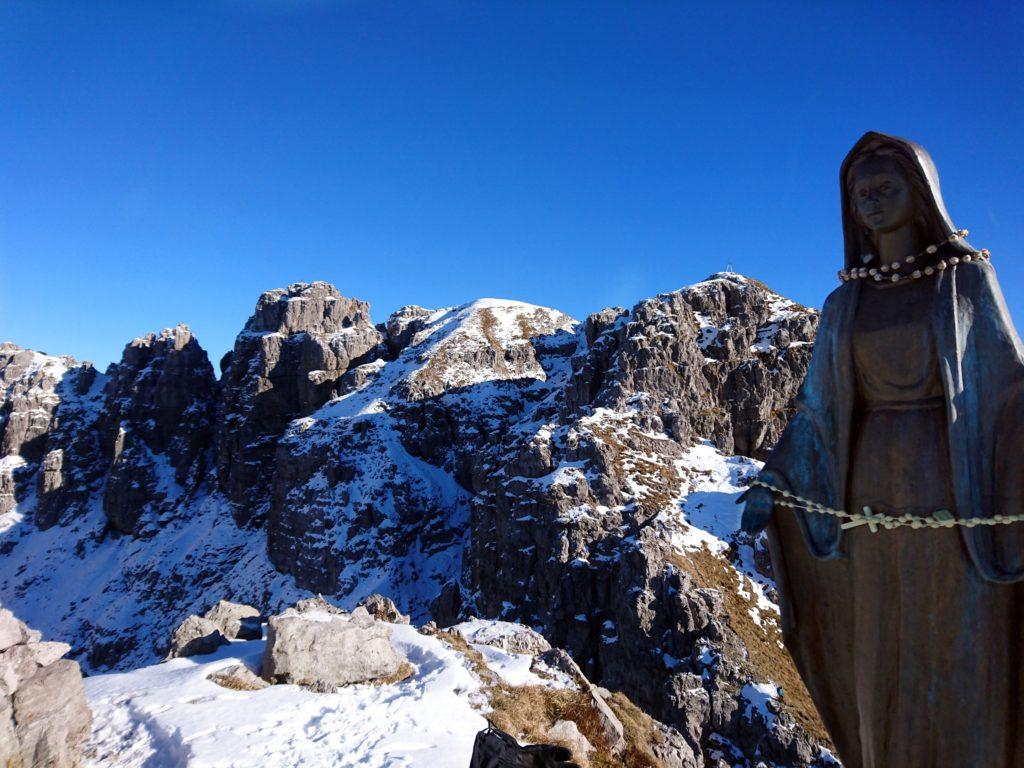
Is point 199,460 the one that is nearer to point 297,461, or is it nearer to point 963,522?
point 297,461

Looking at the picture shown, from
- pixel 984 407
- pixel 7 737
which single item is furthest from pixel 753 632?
pixel 984 407

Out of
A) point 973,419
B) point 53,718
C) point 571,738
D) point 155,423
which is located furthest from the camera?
point 155,423

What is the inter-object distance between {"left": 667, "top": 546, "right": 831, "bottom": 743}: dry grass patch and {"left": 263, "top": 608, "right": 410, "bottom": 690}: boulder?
24.6 metres

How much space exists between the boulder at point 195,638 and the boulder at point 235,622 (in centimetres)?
47

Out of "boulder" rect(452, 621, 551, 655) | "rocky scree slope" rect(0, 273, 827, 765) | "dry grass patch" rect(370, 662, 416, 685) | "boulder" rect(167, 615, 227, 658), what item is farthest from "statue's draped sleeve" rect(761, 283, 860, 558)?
"rocky scree slope" rect(0, 273, 827, 765)

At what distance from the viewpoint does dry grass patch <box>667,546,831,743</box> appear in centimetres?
3316

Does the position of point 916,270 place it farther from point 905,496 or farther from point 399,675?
point 399,675

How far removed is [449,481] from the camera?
8238cm

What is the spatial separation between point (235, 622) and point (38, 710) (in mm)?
11200

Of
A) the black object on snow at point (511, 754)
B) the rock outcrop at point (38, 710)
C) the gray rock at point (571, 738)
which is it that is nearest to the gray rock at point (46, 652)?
the rock outcrop at point (38, 710)

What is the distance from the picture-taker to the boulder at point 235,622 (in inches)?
743

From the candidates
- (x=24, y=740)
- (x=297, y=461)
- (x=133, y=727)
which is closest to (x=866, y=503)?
(x=24, y=740)

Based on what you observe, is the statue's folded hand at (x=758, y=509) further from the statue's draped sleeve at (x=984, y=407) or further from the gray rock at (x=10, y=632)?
the gray rock at (x=10, y=632)

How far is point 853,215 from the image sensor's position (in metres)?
3.92
